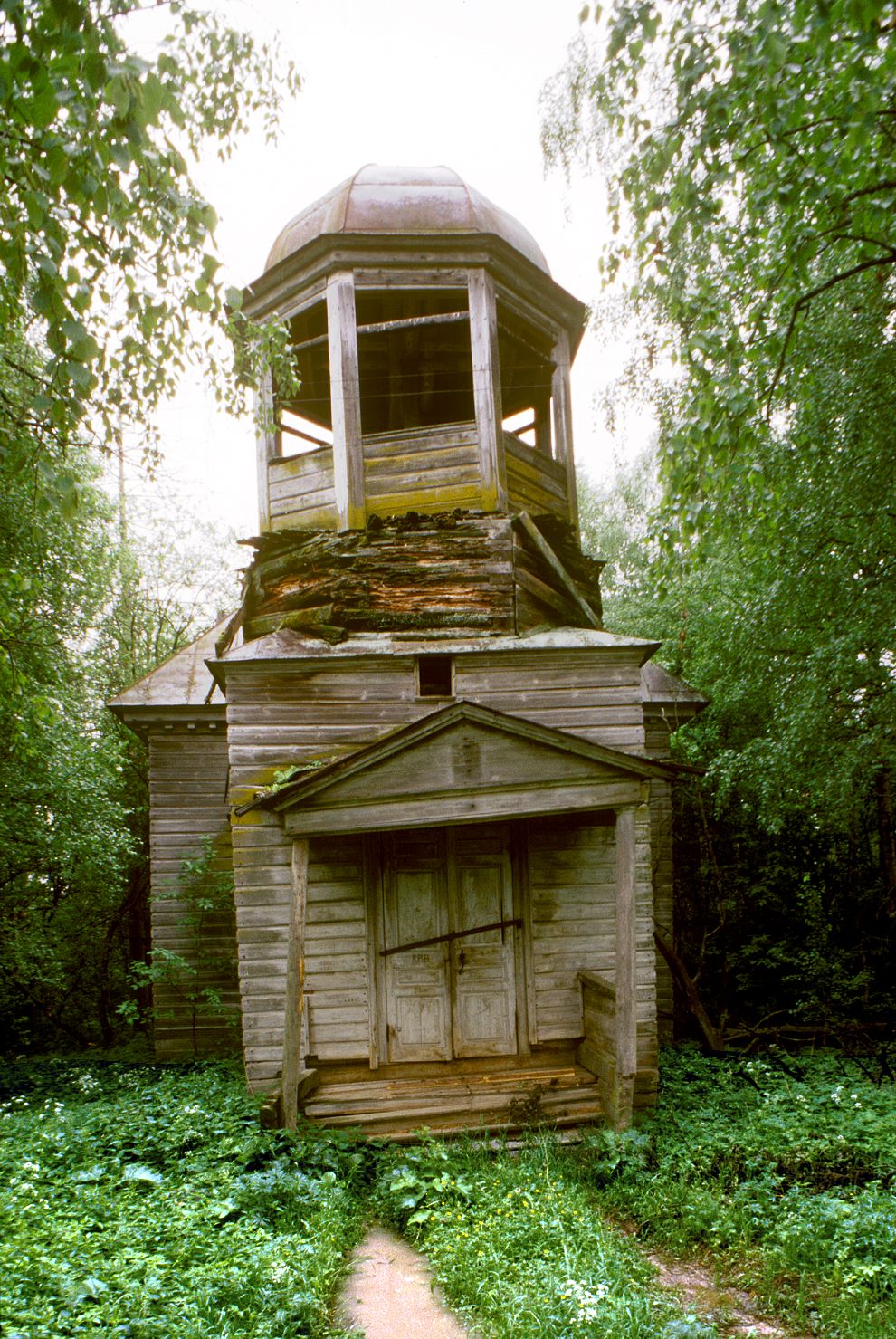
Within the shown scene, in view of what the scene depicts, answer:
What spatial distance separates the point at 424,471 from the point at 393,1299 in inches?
279

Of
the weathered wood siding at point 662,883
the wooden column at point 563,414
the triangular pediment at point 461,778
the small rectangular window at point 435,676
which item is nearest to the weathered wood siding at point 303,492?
the small rectangular window at point 435,676

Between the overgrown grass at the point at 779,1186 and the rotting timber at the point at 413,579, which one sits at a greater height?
the rotting timber at the point at 413,579

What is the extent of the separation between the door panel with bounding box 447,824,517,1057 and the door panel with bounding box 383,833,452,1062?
127mm

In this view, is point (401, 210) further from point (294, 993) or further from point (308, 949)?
point (294, 993)

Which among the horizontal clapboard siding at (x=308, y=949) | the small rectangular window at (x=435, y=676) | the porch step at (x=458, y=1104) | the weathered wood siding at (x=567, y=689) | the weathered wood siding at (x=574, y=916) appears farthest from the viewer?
the small rectangular window at (x=435, y=676)

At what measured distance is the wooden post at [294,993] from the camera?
721 centimetres

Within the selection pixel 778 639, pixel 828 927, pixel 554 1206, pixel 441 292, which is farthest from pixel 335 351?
pixel 828 927

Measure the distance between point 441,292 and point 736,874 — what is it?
1074cm

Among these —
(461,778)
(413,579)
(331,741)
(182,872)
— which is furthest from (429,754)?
(182,872)

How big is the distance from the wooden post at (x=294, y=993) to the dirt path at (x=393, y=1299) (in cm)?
150

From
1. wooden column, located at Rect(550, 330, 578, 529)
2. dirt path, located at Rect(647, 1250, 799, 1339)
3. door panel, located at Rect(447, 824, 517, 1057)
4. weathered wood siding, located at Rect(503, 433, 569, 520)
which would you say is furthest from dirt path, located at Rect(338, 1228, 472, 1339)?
wooden column, located at Rect(550, 330, 578, 529)

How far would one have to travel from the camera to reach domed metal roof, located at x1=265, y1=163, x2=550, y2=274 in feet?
31.7

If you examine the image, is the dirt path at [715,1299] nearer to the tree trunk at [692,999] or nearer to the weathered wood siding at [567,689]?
the weathered wood siding at [567,689]

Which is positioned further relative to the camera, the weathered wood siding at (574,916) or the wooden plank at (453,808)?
the weathered wood siding at (574,916)
